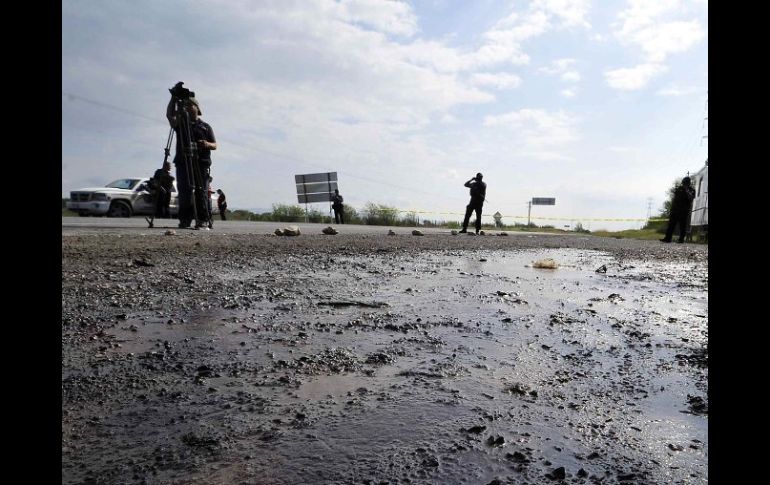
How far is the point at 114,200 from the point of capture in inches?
666

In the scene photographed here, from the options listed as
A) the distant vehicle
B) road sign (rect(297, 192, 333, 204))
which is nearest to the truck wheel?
the distant vehicle

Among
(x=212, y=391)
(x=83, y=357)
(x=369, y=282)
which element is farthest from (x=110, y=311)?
(x=369, y=282)

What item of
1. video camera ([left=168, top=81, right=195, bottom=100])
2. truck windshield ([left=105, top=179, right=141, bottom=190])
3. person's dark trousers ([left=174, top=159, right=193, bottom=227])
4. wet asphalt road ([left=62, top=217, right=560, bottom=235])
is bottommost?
wet asphalt road ([left=62, top=217, right=560, bottom=235])

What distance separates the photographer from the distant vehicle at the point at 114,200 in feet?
54.6

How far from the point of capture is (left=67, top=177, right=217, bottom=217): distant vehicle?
54.6 ft

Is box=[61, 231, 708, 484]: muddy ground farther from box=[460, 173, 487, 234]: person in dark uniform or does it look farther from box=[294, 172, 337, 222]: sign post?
box=[294, 172, 337, 222]: sign post

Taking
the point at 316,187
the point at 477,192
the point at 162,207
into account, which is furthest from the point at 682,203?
the point at 316,187

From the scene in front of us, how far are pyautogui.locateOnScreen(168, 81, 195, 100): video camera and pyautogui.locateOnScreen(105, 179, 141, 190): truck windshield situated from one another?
11219 mm

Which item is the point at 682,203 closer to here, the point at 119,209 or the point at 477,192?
the point at 477,192

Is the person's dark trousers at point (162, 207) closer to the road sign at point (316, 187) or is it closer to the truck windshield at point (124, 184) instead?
the truck windshield at point (124, 184)

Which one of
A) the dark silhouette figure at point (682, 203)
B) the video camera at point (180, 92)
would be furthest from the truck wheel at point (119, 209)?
the dark silhouette figure at point (682, 203)
